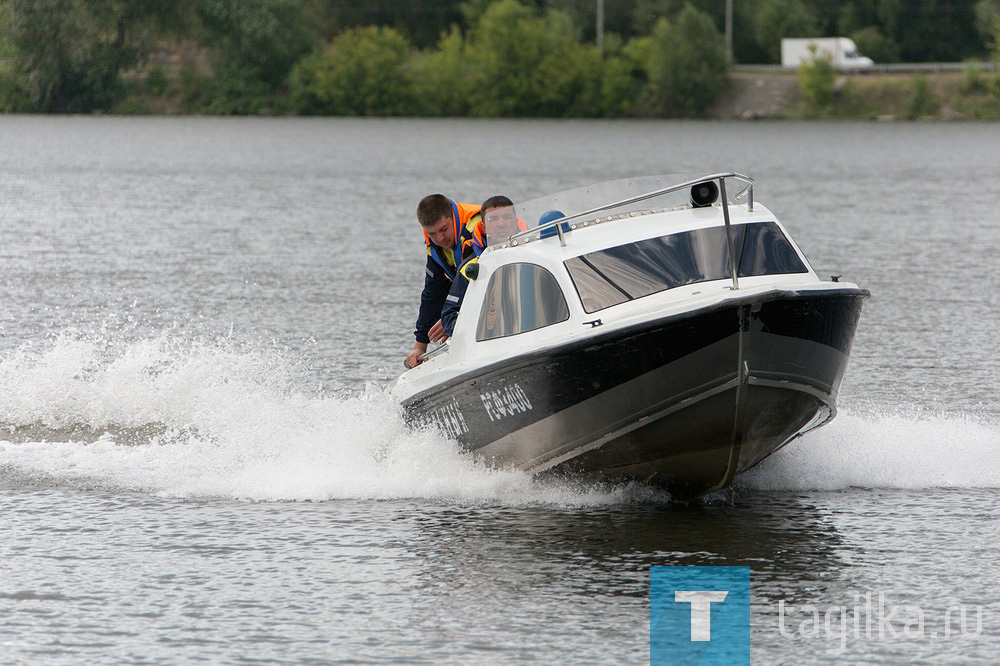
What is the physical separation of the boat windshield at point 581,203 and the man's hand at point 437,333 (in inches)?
37.5

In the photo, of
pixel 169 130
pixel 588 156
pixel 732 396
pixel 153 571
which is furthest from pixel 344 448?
pixel 169 130

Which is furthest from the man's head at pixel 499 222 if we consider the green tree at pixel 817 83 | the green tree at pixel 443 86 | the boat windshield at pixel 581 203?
the green tree at pixel 443 86

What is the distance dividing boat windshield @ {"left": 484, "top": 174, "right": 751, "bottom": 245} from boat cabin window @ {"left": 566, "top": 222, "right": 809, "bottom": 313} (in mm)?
566

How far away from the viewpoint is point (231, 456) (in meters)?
12.5

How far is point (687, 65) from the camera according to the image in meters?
97.8

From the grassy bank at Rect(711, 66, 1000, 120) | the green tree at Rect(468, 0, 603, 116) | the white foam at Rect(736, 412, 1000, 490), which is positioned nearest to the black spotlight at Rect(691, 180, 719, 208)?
the white foam at Rect(736, 412, 1000, 490)

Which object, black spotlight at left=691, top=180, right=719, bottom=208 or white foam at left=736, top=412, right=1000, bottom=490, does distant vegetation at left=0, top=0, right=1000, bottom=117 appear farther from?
black spotlight at left=691, top=180, right=719, bottom=208

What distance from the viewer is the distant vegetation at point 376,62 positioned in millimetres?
94875

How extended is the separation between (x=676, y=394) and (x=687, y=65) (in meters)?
90.6

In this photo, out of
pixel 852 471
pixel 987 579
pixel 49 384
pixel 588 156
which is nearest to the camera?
pixel 987 579

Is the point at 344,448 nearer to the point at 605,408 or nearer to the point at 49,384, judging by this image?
the point at 605,408

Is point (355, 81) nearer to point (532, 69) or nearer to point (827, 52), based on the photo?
point (532, 69)

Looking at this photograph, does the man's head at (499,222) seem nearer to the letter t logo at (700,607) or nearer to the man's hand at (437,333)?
the man's hand at (437,333)

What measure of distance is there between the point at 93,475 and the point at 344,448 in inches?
83.2
